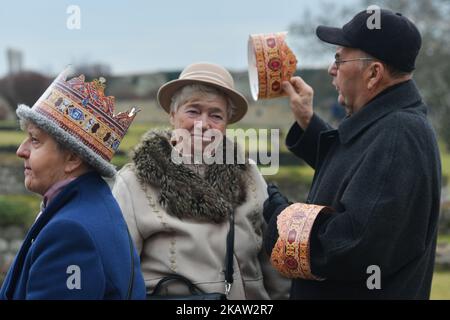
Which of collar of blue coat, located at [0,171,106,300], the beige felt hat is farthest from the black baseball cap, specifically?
collar of blue coat, located at [0,171,106,300]

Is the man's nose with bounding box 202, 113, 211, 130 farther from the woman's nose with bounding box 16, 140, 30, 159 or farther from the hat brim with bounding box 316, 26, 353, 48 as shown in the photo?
Answer: the woman's nose with bounding box 16, 140, 30, 159

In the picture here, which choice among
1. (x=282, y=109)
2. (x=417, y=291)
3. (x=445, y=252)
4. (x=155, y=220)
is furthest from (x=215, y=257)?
(x=282, y=109)

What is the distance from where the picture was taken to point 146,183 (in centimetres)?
334

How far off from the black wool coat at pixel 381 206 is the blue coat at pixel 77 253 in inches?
32.1

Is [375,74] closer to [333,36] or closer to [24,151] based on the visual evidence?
[333,36]

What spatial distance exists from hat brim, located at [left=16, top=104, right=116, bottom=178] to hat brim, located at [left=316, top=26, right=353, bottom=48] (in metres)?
1.13

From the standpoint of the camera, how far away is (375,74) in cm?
309

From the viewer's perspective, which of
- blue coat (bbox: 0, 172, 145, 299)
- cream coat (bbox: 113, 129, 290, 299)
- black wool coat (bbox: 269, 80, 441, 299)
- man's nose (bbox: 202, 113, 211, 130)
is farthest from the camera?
man's nose (bbox: 202, 113, 211, 130)

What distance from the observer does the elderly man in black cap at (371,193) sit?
2877 mm

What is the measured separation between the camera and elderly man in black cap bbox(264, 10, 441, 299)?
288cm

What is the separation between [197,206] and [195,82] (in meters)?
0.57

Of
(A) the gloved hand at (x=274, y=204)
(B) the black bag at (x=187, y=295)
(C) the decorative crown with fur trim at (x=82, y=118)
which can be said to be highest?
(C) the decorative crown with fur trim at (x=82, y=118)

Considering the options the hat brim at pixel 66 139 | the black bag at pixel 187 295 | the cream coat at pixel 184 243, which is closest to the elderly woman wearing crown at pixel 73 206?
the hat brim at pixel 66 139

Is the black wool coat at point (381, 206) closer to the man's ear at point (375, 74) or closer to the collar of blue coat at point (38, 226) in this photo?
the man's ear at point (375, 74)
